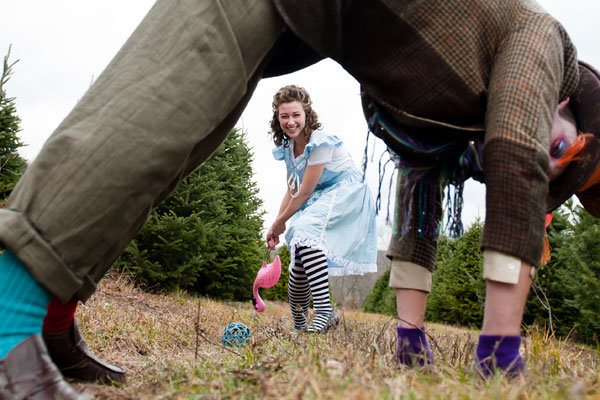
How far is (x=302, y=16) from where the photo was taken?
3.71ft

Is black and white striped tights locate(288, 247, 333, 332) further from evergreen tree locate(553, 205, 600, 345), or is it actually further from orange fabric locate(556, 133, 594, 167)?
evergreen tree locate(553, 205, 600, 345)

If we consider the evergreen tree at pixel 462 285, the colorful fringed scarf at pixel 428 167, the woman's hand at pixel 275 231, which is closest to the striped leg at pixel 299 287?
the woman's hand at pixel 275 231

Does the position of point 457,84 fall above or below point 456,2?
below

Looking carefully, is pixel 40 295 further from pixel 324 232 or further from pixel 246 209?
pixel 246 209

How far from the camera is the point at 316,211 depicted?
392 cm

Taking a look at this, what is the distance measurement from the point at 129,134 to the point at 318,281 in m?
2.90

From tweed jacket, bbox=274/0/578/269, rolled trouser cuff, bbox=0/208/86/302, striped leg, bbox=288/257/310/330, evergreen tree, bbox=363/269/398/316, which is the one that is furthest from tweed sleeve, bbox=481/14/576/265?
evergreen tree, bbox=363/269/398/316

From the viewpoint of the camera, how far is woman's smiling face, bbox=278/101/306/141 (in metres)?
4.07

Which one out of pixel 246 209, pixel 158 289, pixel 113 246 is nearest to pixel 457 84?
pixel 113 246

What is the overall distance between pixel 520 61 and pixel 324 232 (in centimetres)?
284

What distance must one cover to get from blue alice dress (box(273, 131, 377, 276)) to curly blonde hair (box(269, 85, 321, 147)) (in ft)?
0.35

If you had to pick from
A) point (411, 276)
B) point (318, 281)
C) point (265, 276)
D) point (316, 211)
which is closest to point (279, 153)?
point (316, 211)

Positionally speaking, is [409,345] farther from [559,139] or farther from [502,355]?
[559,139]

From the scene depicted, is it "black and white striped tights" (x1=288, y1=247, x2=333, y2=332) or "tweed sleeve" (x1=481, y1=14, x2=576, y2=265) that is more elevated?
"tweed sleeve" (x1=481, y1=14, x2=576, y2=265)
